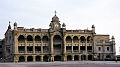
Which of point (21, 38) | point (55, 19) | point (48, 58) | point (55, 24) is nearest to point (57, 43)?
point (48, 58)

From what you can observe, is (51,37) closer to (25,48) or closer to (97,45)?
(25,48)

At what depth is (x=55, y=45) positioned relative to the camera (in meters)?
96.7

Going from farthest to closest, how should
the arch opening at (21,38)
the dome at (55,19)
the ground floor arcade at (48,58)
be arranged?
1. the dome at (55,19)
2. the arch opening at (21,38)
3. the ground floor arcade at (48,58)

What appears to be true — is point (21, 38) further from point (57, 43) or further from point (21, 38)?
point (57, 43)

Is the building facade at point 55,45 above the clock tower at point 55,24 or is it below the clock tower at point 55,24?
below

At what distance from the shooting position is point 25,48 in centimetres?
9225

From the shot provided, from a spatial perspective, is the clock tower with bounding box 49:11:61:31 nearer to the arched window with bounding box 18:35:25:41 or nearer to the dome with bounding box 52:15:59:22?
the dome with bounding box 52:15:59:22

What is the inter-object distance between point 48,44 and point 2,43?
2183cm

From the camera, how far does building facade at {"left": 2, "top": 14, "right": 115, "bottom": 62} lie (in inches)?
3649

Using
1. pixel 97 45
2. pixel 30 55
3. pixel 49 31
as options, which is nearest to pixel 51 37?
pixel 49 31

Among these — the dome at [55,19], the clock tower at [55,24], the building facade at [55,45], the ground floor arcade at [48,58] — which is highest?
the dome at [55,19]

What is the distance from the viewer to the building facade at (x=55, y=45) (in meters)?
92.7

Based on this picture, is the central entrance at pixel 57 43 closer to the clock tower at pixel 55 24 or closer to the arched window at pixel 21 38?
the clock tower at pixel 55 24

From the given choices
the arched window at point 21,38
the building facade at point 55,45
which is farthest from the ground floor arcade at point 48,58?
the arched window at point 21,38
